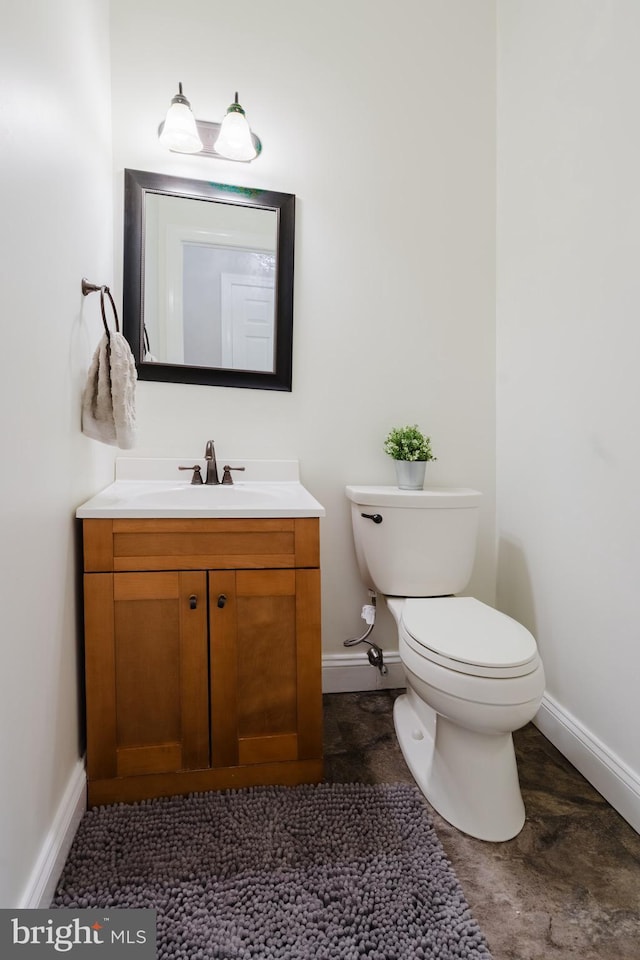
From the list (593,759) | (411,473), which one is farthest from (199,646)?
(593,759)

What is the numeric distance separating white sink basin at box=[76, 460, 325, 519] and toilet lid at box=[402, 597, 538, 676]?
1.37 ft

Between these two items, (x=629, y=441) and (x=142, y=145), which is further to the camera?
(x=142, y=145)

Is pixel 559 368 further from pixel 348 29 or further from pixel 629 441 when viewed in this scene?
pixel 348 29

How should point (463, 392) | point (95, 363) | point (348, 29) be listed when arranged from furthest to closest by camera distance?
point (463, 392) < point (348, 29) < point (95, 363)

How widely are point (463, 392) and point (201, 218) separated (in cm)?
117

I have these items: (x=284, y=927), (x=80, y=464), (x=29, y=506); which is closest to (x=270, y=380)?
(x=80, y=464)

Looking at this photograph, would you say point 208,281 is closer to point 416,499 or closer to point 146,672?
point 416,499

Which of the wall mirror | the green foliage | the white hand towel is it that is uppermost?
the wall mirror

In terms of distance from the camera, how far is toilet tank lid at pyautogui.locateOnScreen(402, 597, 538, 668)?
1117 millimetres

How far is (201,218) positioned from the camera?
1.69 m

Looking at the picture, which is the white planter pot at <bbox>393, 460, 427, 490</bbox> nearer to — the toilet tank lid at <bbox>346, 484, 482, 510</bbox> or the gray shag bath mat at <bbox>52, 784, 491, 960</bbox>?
the toilet tank lid at <bbox>346, 484, 482, 510</bbox>

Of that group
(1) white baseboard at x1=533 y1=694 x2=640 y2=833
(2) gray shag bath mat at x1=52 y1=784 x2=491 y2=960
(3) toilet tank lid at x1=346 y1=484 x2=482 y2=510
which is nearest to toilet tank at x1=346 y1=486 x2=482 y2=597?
(3) toilet tank lid at x1=346 y1=484 x2=482 y2=510

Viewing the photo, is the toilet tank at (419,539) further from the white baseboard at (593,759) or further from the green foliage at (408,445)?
the white baseboard at (593,759)

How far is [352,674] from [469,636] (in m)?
0.75
